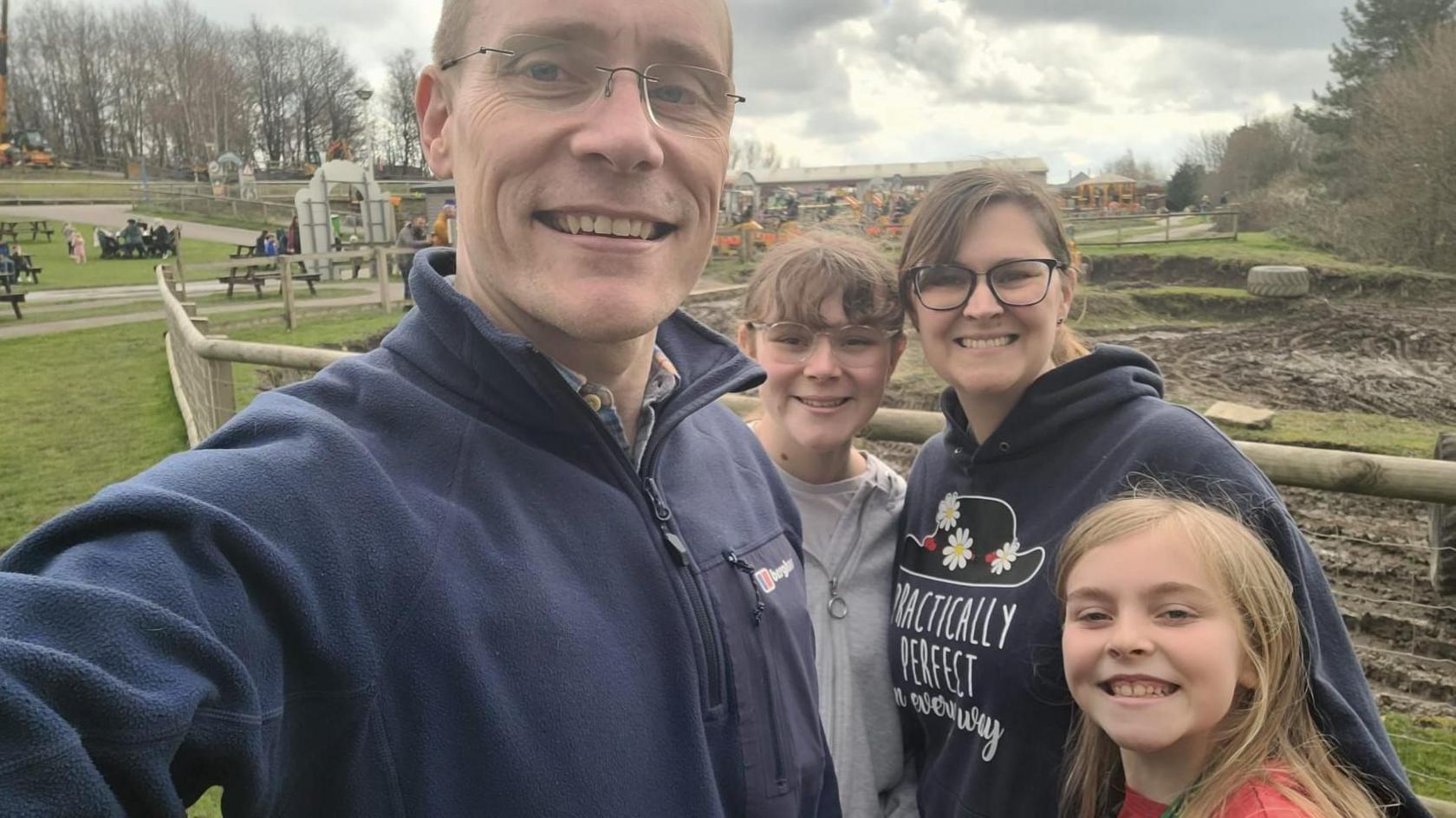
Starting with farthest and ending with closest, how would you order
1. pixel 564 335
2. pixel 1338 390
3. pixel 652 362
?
1. pixel 1338 390
2. pixel 652 362
3. pixel 564 335

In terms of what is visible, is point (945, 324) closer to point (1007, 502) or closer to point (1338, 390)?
point (1007, 502)

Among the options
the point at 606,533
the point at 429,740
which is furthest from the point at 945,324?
the point at 429,740

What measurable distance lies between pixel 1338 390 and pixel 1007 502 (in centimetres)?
1312

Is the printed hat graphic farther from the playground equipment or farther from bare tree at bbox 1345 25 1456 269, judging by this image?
bare tree at bbox 1345 25 1456 269

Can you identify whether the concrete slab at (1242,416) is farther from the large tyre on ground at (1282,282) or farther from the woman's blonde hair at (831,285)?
the large tyre on ground at (1282,282)

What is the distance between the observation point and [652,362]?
156 centimetres

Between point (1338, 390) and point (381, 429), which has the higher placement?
point (381, 429)

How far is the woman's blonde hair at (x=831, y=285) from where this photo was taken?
2.19 metres

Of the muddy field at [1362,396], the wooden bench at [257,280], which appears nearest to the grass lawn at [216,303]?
the wooden bench at [257,280]

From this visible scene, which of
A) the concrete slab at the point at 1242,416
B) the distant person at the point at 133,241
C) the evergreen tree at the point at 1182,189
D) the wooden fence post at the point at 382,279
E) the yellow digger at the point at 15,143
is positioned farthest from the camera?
the yellow digger at the point at 15,143

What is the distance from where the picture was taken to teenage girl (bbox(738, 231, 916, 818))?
2.01 meters

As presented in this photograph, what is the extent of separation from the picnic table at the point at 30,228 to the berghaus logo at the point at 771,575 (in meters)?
41.7

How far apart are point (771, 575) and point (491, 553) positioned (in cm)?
58

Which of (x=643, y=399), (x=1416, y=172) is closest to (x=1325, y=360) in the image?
(x=1416, y=172)
